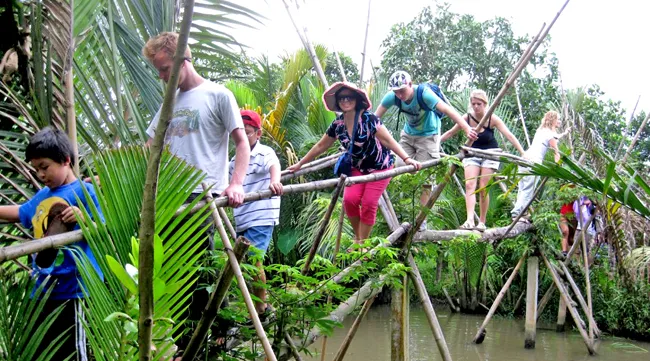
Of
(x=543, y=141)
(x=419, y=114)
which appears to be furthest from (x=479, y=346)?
(x=419, y=114)

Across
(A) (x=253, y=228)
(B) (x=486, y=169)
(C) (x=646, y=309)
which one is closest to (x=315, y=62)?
(A) (x=253, y=228)

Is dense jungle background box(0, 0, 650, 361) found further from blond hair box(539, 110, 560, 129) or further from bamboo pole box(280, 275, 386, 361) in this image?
blond hair box(539, 110, 560, 129)

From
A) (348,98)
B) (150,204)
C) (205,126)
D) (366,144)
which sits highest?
(348,98)

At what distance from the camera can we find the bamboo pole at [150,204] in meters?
1.07

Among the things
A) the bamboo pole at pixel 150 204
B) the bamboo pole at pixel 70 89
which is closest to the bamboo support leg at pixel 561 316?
the bamboo pole at pixel 70 89

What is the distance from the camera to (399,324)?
5.96m

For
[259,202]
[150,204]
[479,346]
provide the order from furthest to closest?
[479,346]
[259,202]
[150,204]

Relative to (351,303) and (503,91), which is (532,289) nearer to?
(351,303)

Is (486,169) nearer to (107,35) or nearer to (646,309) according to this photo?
(107,35)

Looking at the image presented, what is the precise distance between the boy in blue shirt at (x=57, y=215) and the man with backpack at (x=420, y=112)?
3.15 metres

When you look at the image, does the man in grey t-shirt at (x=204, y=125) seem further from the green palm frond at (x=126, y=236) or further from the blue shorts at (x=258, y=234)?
the green palm frond at (x=126, y=236)

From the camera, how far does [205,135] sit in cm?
307

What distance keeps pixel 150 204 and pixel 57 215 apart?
1.26 metres

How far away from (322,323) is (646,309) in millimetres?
8597
